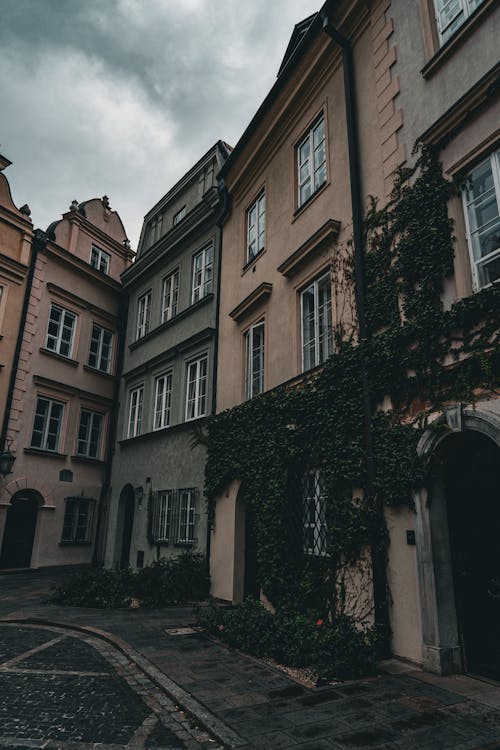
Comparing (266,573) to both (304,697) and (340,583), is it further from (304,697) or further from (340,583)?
(304,697)

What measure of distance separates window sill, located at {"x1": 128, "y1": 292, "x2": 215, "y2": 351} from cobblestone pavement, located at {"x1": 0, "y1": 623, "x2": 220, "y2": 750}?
32.1 ft

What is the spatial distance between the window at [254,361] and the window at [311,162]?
10.3 feet

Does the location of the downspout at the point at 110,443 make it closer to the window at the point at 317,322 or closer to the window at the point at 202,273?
the window at the point at 202,273

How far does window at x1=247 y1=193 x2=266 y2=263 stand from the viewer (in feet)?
41.7

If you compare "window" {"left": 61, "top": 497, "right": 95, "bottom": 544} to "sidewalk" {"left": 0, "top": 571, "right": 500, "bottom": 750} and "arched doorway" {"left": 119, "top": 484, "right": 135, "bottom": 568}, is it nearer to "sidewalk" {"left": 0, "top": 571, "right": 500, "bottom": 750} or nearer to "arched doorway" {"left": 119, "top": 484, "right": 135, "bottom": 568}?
"arched doorway" {"left": 119, "top": 484, "right": 135, "bottom": 568}

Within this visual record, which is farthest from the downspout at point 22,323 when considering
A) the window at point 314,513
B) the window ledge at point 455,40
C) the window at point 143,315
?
the window ledge at point 455,40

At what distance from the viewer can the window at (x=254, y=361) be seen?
38.6 feet

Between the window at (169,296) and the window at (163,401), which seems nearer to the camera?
the window at (163,401)

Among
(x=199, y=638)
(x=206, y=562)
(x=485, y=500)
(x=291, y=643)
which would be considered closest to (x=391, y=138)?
(x=485, y=500)

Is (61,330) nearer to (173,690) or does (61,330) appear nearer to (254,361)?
(254,361)

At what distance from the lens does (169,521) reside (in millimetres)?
14516

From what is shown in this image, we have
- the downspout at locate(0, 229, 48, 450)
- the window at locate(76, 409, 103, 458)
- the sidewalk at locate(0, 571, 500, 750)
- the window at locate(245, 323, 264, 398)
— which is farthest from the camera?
the window at locate(76, 409, 103, 458)

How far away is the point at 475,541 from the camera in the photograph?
6207mm

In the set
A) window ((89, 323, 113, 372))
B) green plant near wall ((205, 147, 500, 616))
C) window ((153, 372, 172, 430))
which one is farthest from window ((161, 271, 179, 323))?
green plant near wall ((205, 147, 500, 616))
